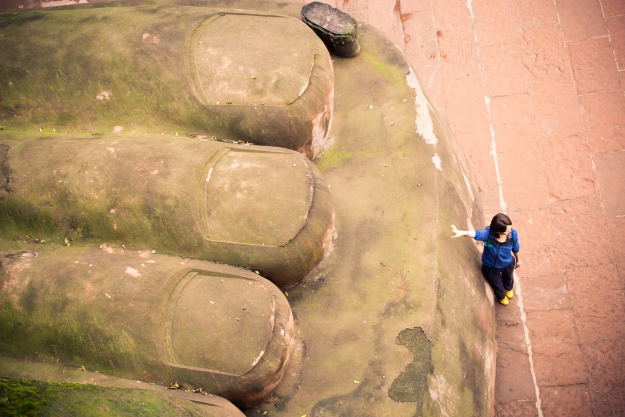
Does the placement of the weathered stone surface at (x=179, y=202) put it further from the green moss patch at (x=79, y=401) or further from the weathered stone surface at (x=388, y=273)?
the green moss patch at (x=79, y=401)

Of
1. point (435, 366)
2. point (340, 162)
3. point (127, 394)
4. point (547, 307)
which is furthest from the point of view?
point (547, 307)

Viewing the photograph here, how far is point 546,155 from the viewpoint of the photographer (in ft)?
18.4

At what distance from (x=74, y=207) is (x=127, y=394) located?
4.20 feet

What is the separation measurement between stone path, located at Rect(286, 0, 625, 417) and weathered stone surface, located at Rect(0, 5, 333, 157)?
2022mm

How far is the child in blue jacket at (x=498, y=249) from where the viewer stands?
14.0 feet

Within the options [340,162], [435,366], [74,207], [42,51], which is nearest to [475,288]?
[435,366]

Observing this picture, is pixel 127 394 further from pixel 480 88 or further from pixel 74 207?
pixel 480 88

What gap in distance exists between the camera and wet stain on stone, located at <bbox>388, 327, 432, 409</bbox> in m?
3.76

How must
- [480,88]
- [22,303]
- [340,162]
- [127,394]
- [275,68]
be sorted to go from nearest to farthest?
[127,394] → [22,303] → [275,68] → [340,162] → [480,88]

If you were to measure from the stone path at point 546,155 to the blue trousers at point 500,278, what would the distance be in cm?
25

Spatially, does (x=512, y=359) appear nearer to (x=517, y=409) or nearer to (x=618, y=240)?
(x=517, y=409)

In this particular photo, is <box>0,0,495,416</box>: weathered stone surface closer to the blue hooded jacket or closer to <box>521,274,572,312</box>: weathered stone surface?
the blue hooded jacket

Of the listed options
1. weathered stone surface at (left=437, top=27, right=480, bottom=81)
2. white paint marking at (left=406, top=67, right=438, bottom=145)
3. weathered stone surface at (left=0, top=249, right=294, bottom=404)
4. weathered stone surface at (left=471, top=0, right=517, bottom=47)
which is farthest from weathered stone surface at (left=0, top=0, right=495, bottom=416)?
weathered stone surface at (left=471, top=0, right=517, bottom=47)

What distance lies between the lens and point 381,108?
16.2ft
